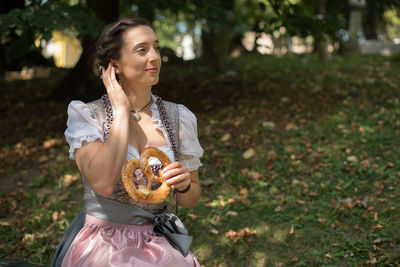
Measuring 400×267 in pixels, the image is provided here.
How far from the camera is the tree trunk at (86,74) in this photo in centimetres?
753

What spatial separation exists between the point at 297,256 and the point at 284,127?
2.50 meters

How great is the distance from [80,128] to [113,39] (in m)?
0.48

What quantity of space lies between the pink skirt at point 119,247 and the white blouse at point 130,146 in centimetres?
36

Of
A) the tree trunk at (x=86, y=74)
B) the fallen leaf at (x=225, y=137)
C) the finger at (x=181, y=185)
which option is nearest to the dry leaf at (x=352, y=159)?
the fallen leaf at (x=225, y=137)

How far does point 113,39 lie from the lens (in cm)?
231

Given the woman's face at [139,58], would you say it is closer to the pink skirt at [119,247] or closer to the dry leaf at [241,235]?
the pink skirt at [119,247]

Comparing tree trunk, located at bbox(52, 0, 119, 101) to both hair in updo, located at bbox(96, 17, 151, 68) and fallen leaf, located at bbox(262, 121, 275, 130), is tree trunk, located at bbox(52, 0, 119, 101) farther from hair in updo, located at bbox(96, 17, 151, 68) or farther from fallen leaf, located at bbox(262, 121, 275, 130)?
hair in updo, located at bbox(96, 17, 151, 68)

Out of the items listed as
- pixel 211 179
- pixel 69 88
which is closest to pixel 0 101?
pixel 69 88

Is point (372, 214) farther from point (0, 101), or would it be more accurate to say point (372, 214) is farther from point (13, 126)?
point (0, 101)

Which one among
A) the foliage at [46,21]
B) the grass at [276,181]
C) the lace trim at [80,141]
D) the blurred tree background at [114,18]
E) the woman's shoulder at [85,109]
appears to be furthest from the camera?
the blurred tree background at [114,18]

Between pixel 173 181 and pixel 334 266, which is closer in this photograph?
pixel 173 181

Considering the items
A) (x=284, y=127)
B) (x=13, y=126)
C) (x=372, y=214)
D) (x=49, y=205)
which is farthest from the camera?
(x=13, y=126)

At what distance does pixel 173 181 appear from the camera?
2.15m

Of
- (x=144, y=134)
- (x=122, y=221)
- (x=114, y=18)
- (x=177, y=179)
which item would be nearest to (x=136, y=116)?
(x=144, y=134)
